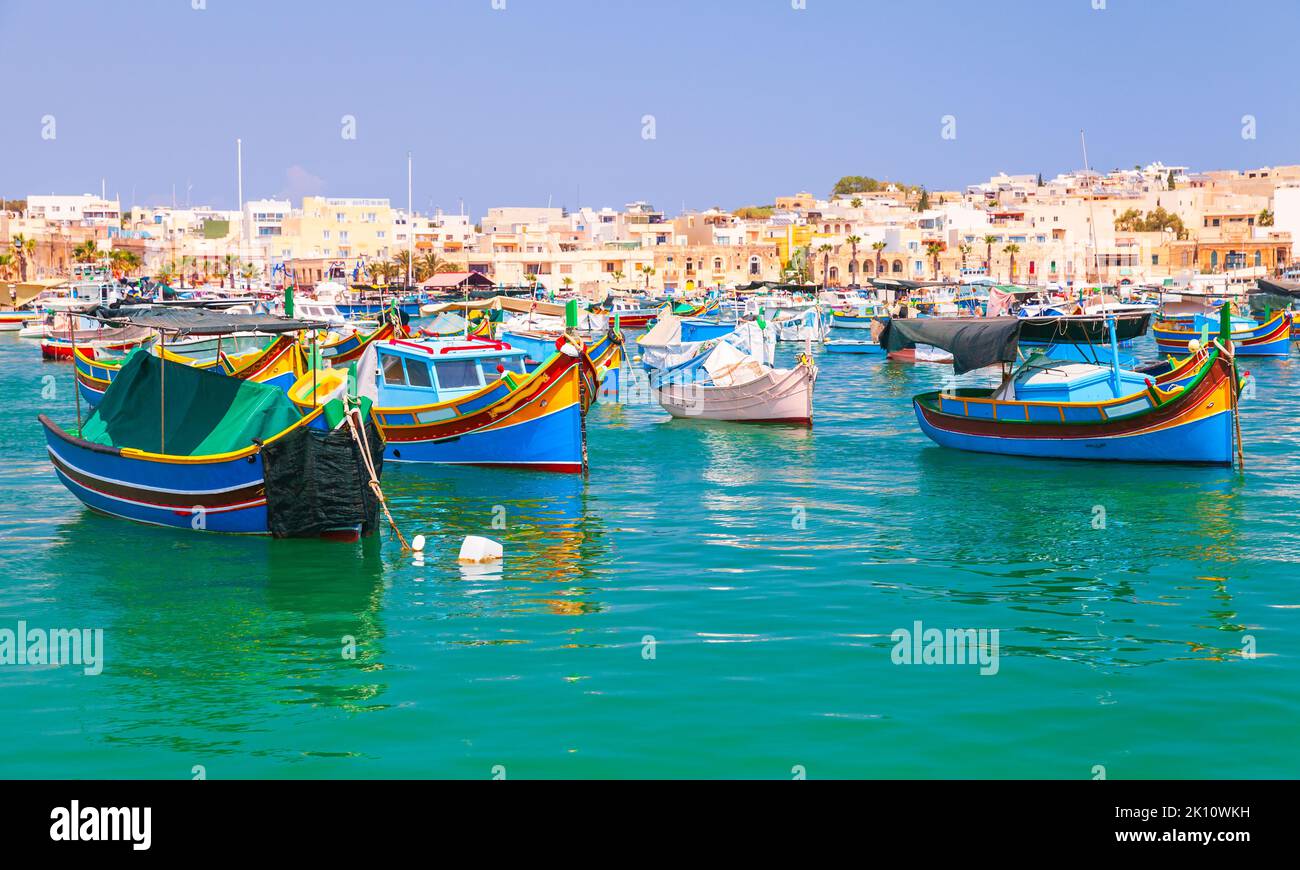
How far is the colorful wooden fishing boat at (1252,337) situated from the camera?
51.9m

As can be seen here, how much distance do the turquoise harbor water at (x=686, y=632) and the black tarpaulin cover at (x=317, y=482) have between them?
1.45 feet

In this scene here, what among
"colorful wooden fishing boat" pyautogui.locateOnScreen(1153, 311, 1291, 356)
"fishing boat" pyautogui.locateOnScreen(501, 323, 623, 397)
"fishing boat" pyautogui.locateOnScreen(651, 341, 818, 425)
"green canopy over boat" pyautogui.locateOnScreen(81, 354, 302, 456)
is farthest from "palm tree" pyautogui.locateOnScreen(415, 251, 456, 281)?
"green canopy over boat" pyautogui.locateOnScreen(81, 354, 302, 456)

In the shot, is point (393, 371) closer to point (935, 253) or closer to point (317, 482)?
point (317, 482)

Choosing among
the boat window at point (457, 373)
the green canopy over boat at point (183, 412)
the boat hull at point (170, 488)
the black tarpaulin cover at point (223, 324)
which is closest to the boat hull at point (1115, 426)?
the boat window at point (457, 373)

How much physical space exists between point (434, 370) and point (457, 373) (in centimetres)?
47

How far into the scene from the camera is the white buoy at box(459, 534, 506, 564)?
17562 millimetres

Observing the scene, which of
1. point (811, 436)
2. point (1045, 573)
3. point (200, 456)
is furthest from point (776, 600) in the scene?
point (811, 436)

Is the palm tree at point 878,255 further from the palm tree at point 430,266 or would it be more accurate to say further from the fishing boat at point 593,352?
the fishing boat at point 593,352

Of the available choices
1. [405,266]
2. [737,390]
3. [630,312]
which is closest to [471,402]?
[737,390]

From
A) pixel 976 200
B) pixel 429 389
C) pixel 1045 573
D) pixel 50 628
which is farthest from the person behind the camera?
pixel 976 200

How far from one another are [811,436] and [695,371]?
4.52 m

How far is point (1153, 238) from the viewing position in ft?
414

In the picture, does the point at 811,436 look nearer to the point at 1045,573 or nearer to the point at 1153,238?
the point at 1045,573

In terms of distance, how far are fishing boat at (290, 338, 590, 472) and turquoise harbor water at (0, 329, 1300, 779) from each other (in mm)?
725
